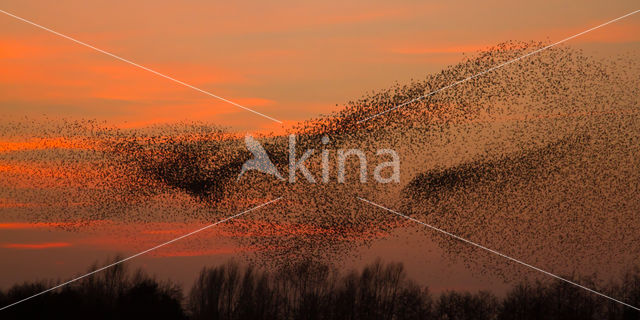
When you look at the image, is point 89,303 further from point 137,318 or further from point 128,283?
point 137,318

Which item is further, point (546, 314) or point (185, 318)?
point (546, 314)

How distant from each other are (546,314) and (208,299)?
38.1 m

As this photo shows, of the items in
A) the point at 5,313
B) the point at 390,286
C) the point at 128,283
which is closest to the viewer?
the point at 5,313

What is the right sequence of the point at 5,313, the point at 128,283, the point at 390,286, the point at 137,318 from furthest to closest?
the point at 390,286 → the point at 128,283 → the point at 5,313 → the point at 137,318

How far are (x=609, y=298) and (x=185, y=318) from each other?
45.0 meters

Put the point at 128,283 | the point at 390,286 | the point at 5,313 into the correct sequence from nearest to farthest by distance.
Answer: the point at 5,313 → the point at 128,283 → the point at 390,286

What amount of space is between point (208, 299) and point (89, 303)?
513 inches

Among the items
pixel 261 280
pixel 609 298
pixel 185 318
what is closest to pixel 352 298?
pixel 261 280

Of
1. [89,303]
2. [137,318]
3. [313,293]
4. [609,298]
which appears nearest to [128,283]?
[89,303]

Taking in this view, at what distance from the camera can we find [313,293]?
8362 cm

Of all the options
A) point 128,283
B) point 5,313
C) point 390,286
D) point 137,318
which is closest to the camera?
point 137,318

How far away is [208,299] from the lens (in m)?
83.8

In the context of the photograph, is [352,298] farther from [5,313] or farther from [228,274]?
[5,313]

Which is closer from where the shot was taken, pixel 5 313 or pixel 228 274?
pixel 5 313
